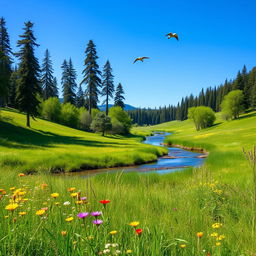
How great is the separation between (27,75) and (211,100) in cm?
10990

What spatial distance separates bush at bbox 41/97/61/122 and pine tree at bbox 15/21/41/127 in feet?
49.3

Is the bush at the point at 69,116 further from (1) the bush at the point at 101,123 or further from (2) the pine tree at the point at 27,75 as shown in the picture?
(2) the pine tree at the point at 27,75

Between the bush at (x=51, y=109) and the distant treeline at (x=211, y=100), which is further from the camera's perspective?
the distant treeline at (x=211, y=100)

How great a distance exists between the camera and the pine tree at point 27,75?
31741 mm

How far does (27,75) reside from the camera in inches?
1264

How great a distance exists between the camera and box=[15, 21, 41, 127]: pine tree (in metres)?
31.7

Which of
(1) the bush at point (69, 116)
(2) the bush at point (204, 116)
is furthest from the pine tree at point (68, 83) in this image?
(2) the bush at point (204, 116)

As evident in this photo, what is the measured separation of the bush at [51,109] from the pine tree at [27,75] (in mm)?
15015

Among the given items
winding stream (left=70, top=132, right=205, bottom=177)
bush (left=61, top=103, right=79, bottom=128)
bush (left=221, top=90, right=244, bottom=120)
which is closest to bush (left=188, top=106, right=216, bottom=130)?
bush (left=221, top=90, right=244, bottom=120)

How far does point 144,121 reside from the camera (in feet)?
580

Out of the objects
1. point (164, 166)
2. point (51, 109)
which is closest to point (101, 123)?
point (51, 109)

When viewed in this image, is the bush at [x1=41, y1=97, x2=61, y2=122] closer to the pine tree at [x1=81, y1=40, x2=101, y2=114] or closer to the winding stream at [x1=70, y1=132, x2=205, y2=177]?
the pine tree at [x1=81, y1=40, x2=101, y2=114]

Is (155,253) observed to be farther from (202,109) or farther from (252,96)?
(252,96)

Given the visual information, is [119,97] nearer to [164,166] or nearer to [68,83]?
[68,83]
